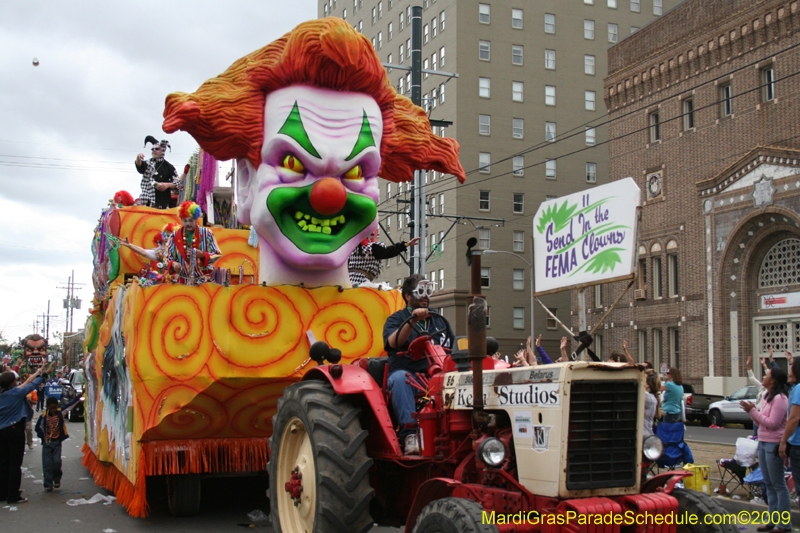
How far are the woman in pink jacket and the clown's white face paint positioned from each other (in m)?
4.50

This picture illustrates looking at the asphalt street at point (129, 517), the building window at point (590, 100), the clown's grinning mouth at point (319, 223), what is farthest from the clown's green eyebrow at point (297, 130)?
the building window at point (590, 100)

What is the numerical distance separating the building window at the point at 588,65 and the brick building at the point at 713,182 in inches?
726

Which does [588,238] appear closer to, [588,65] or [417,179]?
[417,179]

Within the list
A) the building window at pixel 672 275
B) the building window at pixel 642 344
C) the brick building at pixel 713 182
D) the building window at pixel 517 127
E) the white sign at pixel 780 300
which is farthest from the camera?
the building window at pixel 517 127

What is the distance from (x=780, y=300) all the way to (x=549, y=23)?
104 ft

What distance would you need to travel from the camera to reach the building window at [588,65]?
54.9m

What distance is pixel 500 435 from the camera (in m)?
4.74

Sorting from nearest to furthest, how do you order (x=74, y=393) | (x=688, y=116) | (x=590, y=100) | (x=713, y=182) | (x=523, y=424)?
(x=523, y=424), (x=74, y=393), (x=713, y=182), (x=688, y=116), (x=590, y=100)

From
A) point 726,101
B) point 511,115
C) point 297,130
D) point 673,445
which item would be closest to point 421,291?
point 297,130

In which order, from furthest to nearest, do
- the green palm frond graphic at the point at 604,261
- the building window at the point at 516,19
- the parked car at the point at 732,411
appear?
1. the building window at the point at 516,19
2. the parked car at the point at 732,411
3. the green palm frond graphic at the point at 604,261

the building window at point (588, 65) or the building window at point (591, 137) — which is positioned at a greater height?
the building window at point (588, 65)

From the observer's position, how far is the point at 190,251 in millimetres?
8602

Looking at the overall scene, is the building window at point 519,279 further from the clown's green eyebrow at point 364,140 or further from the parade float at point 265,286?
the clown's green eyebrow at point 364,140

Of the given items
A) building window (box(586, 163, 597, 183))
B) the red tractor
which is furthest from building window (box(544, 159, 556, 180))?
the red tractor
